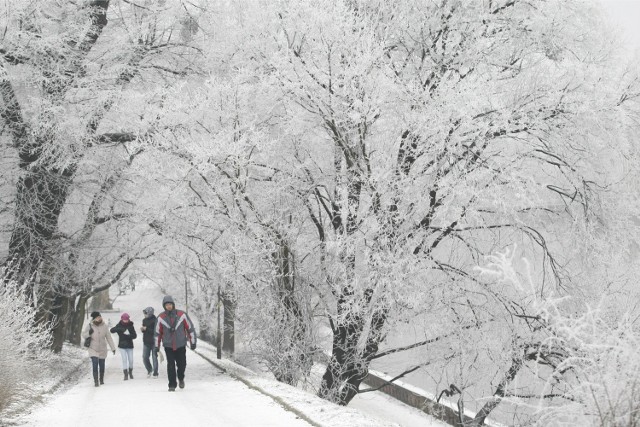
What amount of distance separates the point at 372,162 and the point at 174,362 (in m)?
5.12

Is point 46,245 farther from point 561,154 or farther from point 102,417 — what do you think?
point 561,154

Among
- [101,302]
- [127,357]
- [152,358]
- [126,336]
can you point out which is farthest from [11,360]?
[101,302]

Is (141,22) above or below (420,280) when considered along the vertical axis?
above

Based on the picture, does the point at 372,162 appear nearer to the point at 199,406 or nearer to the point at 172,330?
the point at 172,330

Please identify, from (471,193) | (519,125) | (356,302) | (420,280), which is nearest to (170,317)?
(356,302)

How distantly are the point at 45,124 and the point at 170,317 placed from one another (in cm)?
530

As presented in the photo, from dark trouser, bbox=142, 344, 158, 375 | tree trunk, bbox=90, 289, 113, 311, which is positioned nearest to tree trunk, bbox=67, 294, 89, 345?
dark trouser, bbox=142, 344, 158, 375

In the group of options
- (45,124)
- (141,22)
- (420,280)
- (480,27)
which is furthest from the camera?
(141,22)

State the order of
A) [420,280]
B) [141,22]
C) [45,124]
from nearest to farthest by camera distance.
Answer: [420,280], [45,124], [141,22]

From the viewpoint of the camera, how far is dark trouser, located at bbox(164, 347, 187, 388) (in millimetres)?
11906

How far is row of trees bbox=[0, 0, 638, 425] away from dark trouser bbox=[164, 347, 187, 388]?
227 cm

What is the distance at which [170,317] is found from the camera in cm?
1222

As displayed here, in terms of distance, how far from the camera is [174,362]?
12211 millimetres

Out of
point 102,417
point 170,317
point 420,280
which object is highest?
point 420,280
